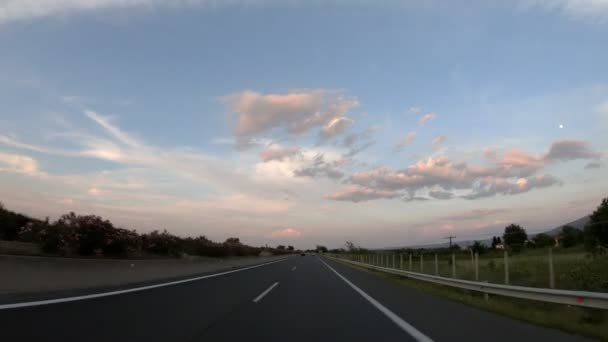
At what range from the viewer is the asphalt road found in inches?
293

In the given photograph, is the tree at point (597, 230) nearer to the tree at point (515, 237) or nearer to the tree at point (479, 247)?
the tree at point (515, 237)

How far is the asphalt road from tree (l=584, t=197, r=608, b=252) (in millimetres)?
25720

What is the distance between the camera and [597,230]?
3462cm

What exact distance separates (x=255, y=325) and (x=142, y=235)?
101 feet

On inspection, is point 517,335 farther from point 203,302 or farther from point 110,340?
point 203,302

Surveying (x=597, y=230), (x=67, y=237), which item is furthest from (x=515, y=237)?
(x=67, y=237)

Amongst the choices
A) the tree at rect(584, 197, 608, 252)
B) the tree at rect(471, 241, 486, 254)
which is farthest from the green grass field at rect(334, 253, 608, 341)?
the tree at rect(471, 241, 486, 254)

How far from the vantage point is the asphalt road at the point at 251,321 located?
7.43 meters

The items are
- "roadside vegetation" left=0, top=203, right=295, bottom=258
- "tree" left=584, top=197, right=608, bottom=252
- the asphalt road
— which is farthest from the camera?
"tree" left=584, top=197, right=608, bottom=252

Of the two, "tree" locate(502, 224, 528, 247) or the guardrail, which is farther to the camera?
"tree" locate(502, 224, 528, 247)

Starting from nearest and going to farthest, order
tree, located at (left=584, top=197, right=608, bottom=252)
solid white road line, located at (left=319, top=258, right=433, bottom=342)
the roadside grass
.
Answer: solid white road line, located at (left=319, top=258, right=433, bottom=342) < the roadside grass < tree, located at (left=584, top=197, right=608, bottom=252)

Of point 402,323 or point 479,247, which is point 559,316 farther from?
point 479,247

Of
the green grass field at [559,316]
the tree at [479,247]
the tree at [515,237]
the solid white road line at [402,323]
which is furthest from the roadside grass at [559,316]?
the tree at [479,247]

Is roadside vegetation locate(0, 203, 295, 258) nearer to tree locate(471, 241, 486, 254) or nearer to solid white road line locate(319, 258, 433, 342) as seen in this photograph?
solid white road line locate(319, 258, 433, 342)
